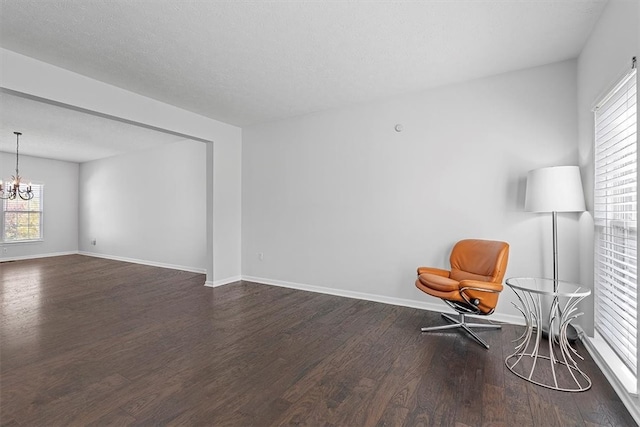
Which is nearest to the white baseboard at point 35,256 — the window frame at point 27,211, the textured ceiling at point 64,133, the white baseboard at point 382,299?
the window frame at point 27,211

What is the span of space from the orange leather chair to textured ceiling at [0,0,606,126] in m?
1.91

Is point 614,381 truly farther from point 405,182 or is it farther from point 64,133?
point 64,133

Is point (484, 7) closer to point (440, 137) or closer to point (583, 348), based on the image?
point (440, 137)

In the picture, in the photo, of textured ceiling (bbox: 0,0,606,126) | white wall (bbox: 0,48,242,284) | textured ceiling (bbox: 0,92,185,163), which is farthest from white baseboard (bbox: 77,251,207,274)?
textured ceiling (bbox: 0,0,606,126)

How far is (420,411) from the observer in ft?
6.08

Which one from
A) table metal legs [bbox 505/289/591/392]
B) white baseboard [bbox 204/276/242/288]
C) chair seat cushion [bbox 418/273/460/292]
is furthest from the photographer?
white baseboard [bbox 204/276/242/288]

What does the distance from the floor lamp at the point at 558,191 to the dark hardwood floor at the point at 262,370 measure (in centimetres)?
110

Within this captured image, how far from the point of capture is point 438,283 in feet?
9.56

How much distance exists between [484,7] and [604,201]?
180 cm

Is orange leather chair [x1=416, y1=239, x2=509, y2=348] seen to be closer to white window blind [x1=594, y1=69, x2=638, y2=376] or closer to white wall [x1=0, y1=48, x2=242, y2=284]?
white window blind [x1=594, y1=69, x2=638, y2=376]

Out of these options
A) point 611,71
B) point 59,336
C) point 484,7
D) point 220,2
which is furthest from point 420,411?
point 59,336

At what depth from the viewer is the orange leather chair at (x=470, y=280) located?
2.72 meters

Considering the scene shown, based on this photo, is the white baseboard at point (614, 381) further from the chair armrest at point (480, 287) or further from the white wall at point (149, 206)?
the white wall at point (149, 206)

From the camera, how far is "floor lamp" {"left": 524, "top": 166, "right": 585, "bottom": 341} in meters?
2.62
